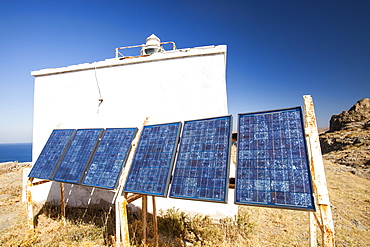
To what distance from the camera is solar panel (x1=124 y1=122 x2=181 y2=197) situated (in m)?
3.70

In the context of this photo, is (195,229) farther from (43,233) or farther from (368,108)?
(368,108)

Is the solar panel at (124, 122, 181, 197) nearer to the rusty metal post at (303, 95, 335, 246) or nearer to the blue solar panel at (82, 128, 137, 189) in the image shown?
the blue solar panel at (82, 128, 137, 189)

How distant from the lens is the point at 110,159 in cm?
460

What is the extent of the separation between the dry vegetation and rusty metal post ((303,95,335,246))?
3.15 metres

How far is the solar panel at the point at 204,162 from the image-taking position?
328 cm

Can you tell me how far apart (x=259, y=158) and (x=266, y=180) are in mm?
393

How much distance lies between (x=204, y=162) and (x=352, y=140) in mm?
29818

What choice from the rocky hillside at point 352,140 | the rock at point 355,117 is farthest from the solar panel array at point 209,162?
the rock at point 355,117

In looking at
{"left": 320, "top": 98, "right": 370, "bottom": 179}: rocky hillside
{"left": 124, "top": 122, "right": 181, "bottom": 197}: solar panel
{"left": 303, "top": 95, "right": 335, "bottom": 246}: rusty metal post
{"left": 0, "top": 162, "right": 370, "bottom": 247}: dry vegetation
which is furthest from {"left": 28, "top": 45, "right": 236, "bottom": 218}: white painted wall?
{"left": 320, "top": 98, "right": 370, "bottom": 179}: rocky hillside

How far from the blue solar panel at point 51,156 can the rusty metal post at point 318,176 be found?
6.04 m

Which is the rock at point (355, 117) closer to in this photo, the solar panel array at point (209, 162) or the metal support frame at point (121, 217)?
the solar panel array at point (209, 162)

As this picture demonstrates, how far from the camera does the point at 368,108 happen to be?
32.5 m

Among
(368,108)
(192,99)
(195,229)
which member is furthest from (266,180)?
(368,108)

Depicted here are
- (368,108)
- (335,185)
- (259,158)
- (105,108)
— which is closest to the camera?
(259,158)
